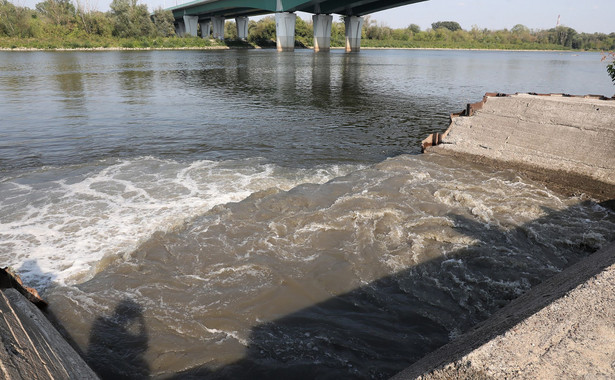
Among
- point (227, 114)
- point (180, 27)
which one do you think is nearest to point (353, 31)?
point (180, 27)

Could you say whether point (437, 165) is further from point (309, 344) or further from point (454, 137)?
point (309, 344)

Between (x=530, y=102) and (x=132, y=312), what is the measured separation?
36.3 ft

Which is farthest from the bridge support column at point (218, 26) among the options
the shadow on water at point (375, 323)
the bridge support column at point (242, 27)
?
the shadow on water at point (375, 323)

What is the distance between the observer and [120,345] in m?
4.49

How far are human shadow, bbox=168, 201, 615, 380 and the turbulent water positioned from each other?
0.02m

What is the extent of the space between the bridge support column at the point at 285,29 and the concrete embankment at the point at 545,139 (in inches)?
3126

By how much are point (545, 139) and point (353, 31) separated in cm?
9258

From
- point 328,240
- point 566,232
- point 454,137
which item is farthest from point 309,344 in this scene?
point 454,137

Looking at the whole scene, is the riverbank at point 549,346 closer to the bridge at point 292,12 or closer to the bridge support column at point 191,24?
the bridge at point 292,12

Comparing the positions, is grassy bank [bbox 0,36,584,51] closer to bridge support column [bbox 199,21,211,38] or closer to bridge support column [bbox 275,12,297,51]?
bridge support column [bbox 199,21,211,38]

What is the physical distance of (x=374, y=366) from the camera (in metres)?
4.22

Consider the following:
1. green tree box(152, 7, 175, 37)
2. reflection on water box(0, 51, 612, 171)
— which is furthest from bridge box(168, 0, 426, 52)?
reflection on water box(0, 51, 612, 171)

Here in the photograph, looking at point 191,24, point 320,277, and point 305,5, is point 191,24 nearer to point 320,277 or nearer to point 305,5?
point 305,5

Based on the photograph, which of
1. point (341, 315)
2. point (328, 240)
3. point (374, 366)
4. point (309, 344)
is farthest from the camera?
point (328, 240)
